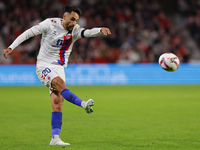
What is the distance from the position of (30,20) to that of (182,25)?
939 cm

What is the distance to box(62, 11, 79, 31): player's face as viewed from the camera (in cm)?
597

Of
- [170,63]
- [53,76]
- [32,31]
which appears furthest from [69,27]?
[170,63]

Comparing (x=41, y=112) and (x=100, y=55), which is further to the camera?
(x=100, y=55)

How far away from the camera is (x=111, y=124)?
7887mm

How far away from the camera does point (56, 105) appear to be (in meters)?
6.04

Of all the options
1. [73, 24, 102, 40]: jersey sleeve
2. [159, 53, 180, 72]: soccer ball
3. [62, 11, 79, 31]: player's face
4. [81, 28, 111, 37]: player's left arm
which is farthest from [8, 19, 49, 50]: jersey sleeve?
[159, 53, 180, 72]: soccer ball

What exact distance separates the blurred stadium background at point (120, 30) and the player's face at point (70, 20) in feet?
39.7

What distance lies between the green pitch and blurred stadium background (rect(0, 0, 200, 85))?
6500mm

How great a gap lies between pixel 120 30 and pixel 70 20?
15613 millimetres

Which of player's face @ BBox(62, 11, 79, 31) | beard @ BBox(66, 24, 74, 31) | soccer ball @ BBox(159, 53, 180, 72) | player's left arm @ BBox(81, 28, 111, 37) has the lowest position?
soccer ball @ BBox(159, 53, 180, 72)

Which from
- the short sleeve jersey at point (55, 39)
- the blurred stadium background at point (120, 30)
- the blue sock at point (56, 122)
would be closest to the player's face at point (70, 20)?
the short sleeve jersey at point (55, 39)

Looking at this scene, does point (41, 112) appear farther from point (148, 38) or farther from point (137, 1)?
point (137, 1)

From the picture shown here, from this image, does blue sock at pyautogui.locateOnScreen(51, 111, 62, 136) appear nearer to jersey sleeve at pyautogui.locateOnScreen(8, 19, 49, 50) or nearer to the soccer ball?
jersey sleeve at pyautogui.locateOnScreen(8, 19, 49, 50)

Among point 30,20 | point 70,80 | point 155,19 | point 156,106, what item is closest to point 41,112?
point 156,106
